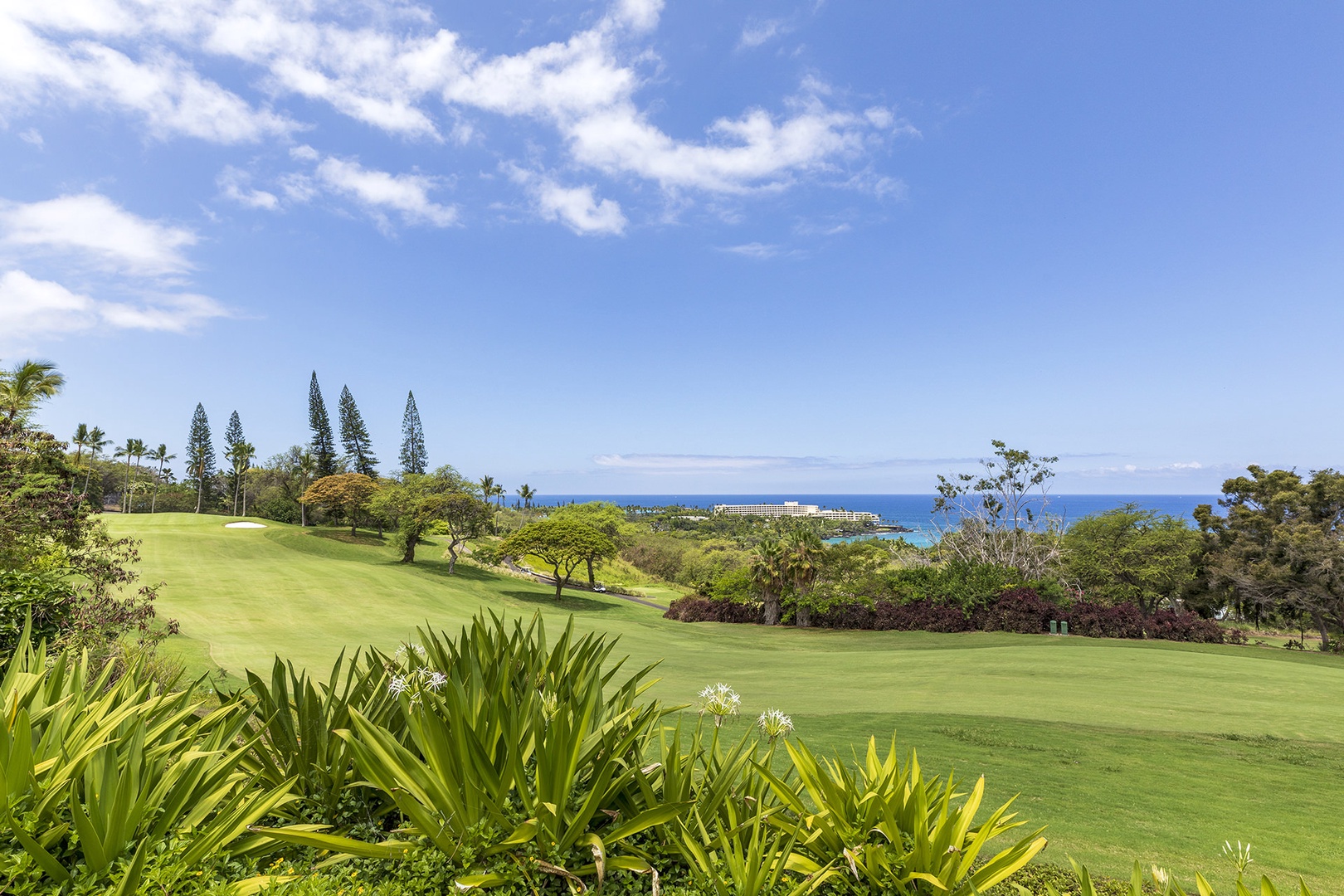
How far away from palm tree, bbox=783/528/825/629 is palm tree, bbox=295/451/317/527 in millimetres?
50234

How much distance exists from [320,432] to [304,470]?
19.8 feet

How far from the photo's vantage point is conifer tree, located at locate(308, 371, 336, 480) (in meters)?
64.6

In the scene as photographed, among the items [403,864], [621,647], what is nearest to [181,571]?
[621,647]

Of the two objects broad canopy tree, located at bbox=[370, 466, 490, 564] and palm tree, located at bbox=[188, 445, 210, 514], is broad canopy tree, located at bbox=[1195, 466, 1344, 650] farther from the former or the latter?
palm tree, located at bbox=[188, 445, 210, 514]

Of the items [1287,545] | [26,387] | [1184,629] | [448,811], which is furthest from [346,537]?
[1287,545]

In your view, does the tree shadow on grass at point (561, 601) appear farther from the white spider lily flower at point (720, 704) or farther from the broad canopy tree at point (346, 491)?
the white spider lily flower at point (720, 704)

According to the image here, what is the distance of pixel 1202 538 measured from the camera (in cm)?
2791

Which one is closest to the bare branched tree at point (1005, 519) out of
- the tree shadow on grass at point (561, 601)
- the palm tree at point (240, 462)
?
the tree shadow on grass at point (561, 601)

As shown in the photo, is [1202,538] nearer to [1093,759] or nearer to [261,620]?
[1093,759]

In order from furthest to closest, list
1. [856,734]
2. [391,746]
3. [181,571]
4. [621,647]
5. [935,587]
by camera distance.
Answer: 1. [181,571]
2. [935,587]
3. [621,647]
4. [856,734]
5. [391,746]

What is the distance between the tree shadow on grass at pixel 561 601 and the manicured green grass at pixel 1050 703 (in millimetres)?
6032

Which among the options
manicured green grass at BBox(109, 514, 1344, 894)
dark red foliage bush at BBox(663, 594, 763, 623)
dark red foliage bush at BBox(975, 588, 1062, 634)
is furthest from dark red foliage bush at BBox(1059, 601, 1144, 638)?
dark red foliage bush at BBox(663, 594, 763, 623)

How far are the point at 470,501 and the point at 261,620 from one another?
18689mm

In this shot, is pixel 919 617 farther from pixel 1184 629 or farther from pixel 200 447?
pixel 200 447
